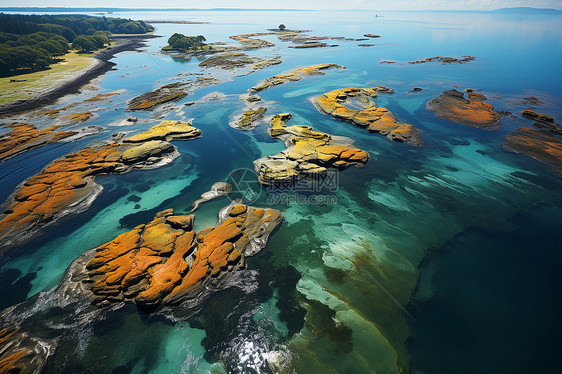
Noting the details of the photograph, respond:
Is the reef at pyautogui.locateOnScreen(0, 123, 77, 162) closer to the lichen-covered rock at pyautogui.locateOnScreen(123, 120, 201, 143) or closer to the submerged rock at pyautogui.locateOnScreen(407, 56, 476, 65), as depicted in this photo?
the lichen-covered rock at pyautogui.locateOnScreen(123, 120, 201, 143)

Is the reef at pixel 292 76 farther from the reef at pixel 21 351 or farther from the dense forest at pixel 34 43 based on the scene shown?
the dense forest at pixel 34 43

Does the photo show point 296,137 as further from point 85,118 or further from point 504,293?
point 85,118

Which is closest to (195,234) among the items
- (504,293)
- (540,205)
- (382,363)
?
(382,363)

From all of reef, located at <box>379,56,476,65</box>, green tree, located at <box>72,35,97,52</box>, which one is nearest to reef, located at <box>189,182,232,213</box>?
reef, located at <box>379,56,476,65</box>

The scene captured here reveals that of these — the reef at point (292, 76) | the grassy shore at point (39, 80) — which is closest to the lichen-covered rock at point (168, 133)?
the reef at point (292, 76)

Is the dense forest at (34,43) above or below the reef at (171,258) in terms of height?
above
